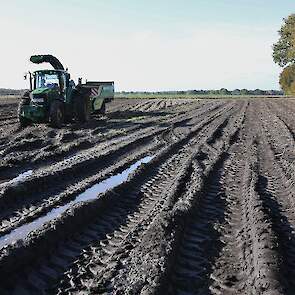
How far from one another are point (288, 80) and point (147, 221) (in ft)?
199

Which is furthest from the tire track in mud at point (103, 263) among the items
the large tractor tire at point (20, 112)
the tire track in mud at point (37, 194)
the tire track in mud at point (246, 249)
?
the large tractor tire at point (20, 112)

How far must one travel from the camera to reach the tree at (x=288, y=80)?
6130cm

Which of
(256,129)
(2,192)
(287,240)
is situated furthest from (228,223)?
(256,129)

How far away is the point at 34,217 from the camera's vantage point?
6109mm

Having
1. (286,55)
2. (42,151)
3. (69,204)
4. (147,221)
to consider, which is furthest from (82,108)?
(286,55)

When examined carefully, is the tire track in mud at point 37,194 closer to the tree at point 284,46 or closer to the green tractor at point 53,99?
the green tractor at point 53,99

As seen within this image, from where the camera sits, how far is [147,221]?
586 cm

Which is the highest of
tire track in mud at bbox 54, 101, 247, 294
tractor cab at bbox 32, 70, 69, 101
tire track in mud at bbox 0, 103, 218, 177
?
tractor cab at bbox 32, 70, 69, 101

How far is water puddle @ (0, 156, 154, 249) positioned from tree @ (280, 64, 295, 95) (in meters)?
54.9

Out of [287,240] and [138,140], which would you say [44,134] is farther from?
[287,240]

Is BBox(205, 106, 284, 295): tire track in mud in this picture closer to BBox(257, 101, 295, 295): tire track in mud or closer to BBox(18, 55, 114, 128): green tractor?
BBox(257, 101, 295, 295): tire track in mud

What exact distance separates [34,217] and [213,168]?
4300 mm

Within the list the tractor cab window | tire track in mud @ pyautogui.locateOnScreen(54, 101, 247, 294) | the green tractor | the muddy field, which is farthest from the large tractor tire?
tire track in mud @ pyautogui.locateOnScreen(54, 101, 247, 294)

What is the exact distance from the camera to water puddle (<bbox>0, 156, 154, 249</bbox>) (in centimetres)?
541
